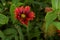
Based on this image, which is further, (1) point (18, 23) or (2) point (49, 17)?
(1) point (18, 23)

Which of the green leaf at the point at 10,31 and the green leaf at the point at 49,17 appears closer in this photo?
the green leaf at the point at 49,17

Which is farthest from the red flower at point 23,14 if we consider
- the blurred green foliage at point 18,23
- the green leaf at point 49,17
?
the green leaf at point 49,17

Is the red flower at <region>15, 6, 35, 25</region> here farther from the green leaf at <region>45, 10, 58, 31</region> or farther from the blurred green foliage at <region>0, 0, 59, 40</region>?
the green leaf at <region>45, 10, 58, 31</region>

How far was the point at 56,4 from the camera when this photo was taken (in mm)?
917

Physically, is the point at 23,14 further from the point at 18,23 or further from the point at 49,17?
the point at 49,17

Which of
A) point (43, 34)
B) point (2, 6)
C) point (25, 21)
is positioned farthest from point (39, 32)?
point (2, 6)

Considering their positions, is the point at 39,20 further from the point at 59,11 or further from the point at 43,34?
the point at 59,11

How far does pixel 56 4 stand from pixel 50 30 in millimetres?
218

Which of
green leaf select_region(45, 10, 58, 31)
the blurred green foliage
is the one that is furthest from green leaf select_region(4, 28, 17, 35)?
green leaf select_region(45, 10, 58, 31)

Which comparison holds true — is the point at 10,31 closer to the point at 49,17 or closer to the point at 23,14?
the point at 23,14

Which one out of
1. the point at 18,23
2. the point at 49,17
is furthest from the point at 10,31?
the point at 49,17

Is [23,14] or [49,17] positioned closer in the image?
[49,17]

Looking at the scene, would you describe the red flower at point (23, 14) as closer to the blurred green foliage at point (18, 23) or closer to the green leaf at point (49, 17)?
the blurred green foliage at point (18, 23)

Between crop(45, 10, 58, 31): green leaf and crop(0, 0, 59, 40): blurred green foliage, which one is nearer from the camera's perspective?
crop(45, 10, 58, 31): green leaf
